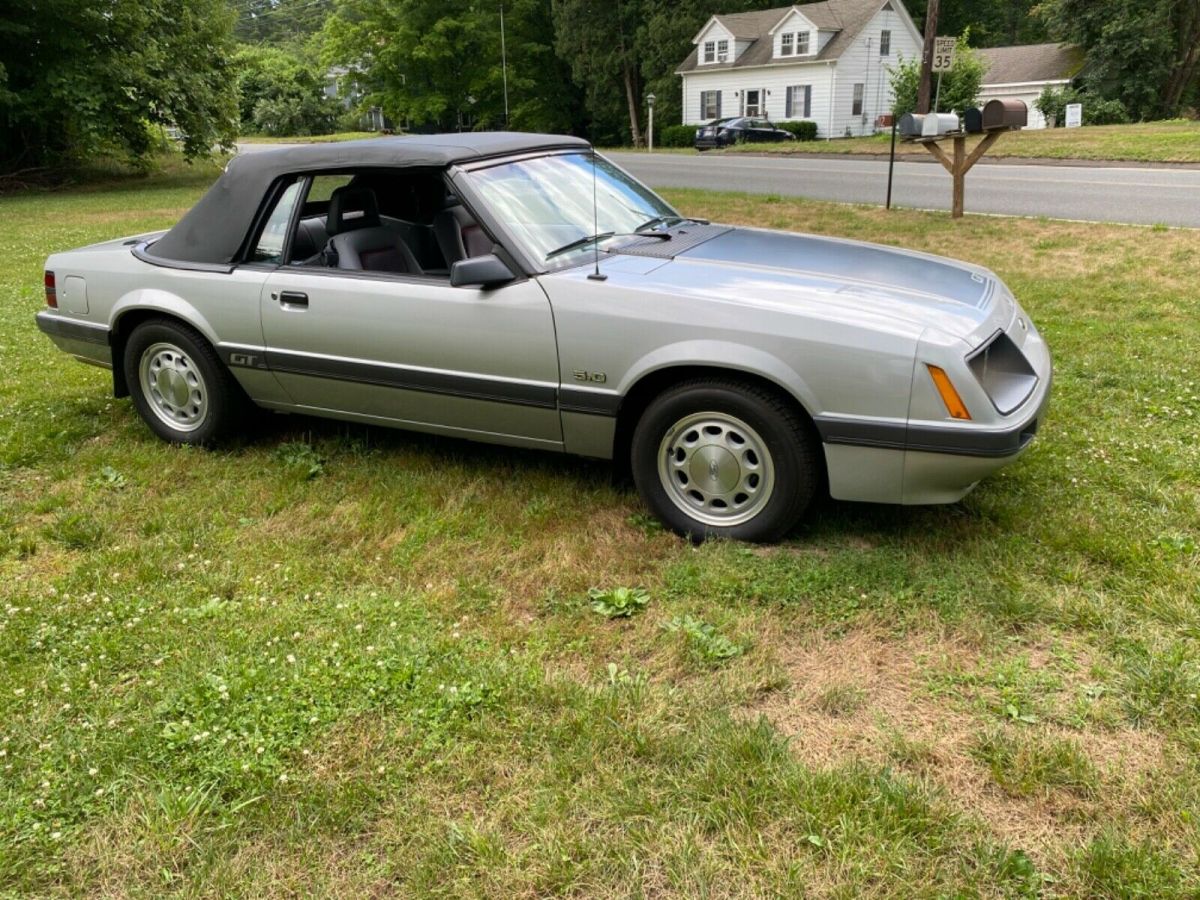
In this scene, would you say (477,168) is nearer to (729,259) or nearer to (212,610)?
(729,259)

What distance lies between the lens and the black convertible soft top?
14.0 ft

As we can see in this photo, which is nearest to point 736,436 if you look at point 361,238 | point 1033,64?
point 361,238

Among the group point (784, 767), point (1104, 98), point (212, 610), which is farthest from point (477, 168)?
point (1104, 98)

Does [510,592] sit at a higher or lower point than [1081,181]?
lower

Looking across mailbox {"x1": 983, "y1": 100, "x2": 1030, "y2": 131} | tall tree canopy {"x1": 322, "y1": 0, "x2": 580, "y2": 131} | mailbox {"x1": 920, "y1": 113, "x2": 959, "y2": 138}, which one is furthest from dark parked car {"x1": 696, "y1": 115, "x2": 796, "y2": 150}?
mailbox {"x1": 920, "y1": 113, "x2": 959, "y2": 138}

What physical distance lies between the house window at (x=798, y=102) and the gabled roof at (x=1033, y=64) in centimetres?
768

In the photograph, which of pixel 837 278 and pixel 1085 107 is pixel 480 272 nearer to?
pixel 837 278

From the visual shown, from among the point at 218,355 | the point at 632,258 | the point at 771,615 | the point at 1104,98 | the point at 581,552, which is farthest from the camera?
the point at 1104,98

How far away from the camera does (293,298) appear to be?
441 cm

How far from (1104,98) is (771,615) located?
41.6 metres

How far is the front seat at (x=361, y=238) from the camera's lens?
450 cm

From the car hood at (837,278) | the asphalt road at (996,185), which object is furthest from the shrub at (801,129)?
the car hood at (837,278)

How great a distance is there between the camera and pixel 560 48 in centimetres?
4750

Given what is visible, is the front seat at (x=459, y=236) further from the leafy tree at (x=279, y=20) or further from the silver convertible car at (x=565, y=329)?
the leafy tree at (x=279, y=20)
